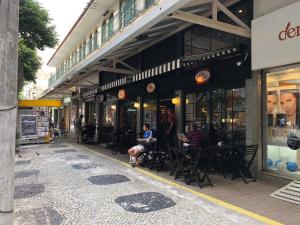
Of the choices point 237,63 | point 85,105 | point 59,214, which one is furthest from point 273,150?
point 85,105

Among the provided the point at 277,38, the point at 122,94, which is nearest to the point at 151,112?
the point at 122,94

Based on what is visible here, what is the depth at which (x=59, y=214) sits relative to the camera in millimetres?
4664

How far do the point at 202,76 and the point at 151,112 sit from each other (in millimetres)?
4127

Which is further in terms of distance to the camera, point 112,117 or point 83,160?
point 112,117

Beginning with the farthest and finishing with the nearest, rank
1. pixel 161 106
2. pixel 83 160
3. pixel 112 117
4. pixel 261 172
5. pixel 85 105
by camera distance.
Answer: pixel 85 105
pixel 112 117
pixel 161 106
pixel 83 160
pixel 261 172

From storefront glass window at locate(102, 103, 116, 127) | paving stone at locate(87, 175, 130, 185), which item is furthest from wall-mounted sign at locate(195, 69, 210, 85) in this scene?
storefront glass window at locate(102, 103, 116, 127)

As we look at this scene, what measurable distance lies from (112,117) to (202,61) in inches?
370

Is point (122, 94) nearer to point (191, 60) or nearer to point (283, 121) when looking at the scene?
point (191, 60)

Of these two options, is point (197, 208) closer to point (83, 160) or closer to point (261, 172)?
point (261, 172)

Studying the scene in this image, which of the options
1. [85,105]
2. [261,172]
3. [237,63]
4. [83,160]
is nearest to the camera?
[261,172]

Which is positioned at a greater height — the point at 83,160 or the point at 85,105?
the point at 85,105

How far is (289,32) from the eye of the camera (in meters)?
5.88

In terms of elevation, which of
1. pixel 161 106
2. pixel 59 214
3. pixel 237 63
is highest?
pixel 237 63

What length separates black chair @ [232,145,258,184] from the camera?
22.2 feet
